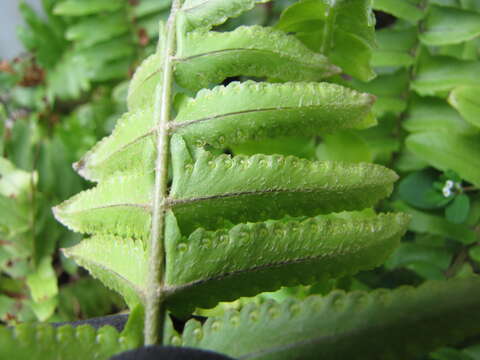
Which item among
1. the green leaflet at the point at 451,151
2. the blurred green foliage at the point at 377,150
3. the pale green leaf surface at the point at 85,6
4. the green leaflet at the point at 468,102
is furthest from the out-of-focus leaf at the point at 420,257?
the pale green leaf surface at the point at 85,6

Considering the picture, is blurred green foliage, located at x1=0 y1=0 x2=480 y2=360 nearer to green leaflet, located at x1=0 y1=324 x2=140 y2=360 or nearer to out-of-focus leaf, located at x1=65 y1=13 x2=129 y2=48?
out-of-focus leaf, located at x1=65 y1=13 x2=129 y2=48

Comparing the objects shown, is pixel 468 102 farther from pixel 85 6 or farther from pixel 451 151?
pixel 85 6

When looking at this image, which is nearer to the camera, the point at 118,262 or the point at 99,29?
the point at 118,262

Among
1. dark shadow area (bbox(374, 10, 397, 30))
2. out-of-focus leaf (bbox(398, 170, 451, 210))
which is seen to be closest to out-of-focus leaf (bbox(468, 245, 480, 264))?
out-of-focus leaf (bbox(398, 170, 451, 210))

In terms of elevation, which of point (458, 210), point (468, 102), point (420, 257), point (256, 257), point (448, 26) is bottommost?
point (420, 257)

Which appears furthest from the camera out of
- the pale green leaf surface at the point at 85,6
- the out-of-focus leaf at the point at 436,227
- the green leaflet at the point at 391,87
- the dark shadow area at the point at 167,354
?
the pale green leaf surface at the point at 85,6

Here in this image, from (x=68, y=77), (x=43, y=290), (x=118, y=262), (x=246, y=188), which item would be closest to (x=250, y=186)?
(x=246, y=188)

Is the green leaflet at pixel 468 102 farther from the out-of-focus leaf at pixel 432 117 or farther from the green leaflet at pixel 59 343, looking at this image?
the green leaflet at pixel 59 343
